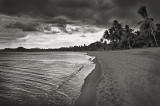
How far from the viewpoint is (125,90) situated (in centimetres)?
605

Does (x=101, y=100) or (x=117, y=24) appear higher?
(x=117, y=24)

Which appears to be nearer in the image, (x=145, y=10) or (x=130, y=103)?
(x=130, y=103)

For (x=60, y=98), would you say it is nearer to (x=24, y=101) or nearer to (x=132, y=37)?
(x=24, y=101)

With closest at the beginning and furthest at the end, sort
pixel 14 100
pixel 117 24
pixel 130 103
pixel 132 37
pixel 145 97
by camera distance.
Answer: pixel 130 103
pixel 145 97
pixel 14 100
pixel 132 37
pixel 117 24

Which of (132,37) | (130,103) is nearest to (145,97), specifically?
(130,103)

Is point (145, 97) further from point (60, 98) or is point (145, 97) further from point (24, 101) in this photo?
point (24, 101)

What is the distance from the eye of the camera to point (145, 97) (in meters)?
5.01

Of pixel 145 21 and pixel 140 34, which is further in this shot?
pixel 140 34

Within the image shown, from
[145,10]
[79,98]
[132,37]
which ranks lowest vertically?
[79,98]

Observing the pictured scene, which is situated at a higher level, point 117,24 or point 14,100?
point 117,24

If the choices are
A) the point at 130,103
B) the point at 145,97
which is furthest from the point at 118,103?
the point at 145,97

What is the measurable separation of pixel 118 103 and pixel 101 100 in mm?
760

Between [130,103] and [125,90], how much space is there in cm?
142

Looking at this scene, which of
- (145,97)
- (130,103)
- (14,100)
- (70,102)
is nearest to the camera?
(130,103)
